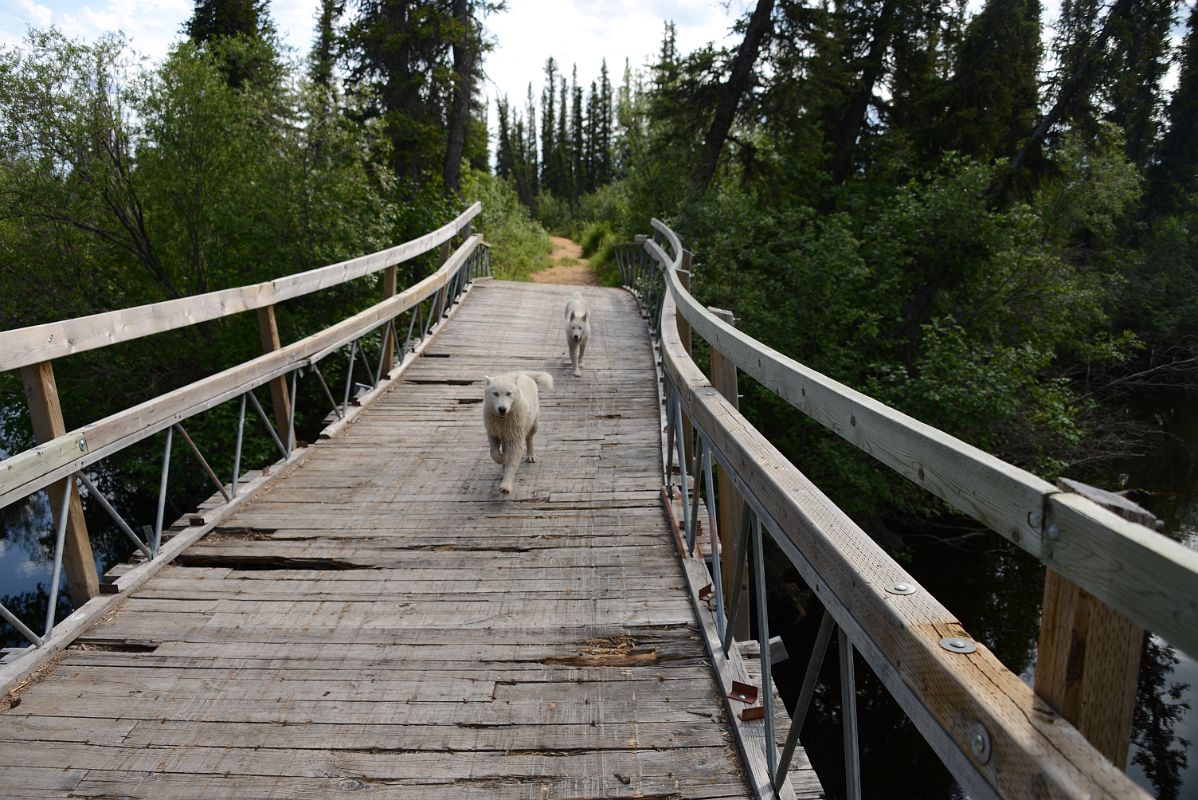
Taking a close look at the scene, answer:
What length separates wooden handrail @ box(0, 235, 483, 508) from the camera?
2.72 metres

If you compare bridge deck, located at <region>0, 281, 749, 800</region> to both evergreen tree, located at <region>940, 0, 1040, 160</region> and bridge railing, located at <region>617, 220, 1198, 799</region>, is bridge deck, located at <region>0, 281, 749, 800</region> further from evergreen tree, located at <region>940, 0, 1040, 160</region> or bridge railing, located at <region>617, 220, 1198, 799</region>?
evergreen tree, located at <region>940, 0, 1040, 160</region>

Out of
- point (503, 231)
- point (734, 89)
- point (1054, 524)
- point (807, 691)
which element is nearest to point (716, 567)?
point (807, 691)

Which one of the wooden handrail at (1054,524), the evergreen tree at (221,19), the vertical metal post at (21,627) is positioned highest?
the evergreen tree at (221,19)

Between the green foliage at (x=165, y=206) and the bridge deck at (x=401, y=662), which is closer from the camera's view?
the bridge deck at (x=401, y=662)

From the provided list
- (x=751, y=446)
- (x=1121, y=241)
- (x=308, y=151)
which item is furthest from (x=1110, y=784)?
(x=1121, y=241)

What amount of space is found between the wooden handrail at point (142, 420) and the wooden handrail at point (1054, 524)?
2.93 m

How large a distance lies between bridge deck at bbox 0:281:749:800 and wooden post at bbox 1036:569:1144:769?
151 centimetres

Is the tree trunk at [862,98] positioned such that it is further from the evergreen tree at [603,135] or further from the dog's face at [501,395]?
the evergreen tree at [603,135]

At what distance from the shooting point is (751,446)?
7.45 ft

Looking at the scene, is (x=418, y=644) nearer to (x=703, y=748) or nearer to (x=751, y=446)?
(x=703, y=748)

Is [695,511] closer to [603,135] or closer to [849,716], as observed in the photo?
[849,716]

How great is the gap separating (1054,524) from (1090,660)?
179 millimetres

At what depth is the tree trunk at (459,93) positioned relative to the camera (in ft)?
56.5

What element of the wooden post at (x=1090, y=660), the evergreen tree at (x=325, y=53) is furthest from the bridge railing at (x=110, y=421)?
the evergreen tree at (x=325, y=53)
